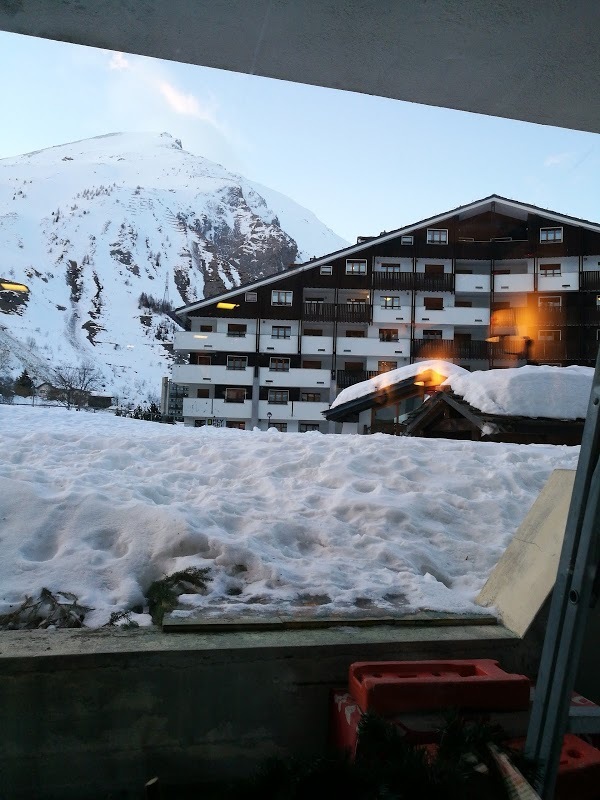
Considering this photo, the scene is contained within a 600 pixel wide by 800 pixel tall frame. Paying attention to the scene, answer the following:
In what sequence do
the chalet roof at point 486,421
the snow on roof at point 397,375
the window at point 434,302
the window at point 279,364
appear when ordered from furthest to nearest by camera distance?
the window at point 434,302 < the window at point 279,364 < the snow on roof at point 397,375 < the chalet roof at point 486,421

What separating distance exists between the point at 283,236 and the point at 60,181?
76.3m

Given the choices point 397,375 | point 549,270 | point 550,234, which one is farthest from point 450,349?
point 397,375

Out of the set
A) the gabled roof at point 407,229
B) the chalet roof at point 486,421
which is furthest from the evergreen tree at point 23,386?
the chalet roof at point 486,421

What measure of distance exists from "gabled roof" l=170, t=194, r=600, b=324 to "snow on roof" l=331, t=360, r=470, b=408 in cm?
1354

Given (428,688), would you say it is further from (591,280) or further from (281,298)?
(591,280)

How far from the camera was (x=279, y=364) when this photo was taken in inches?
1411

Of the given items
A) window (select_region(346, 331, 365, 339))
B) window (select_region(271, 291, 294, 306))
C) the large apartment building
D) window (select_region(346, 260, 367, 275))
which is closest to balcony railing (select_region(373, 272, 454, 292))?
the large apartment building

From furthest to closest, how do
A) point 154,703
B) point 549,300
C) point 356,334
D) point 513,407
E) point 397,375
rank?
point 356,334
point 549,300
point 397,375
point 513,407
point 154,703

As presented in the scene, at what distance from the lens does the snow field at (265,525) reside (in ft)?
11.7

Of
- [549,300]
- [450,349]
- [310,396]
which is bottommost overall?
[310,396]

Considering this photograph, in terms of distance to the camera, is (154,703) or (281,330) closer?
(154,703)

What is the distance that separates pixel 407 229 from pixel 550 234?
919 centimetres

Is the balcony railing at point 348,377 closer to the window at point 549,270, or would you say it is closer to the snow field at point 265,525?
the window at point 549,270

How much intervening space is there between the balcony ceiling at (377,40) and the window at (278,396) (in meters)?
31.5
